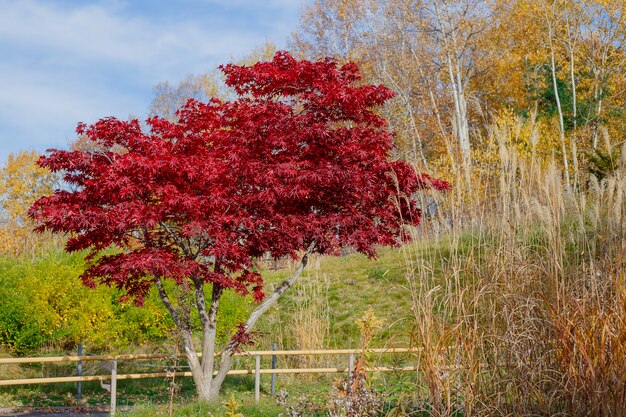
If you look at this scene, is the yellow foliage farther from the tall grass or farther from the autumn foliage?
the tall grass

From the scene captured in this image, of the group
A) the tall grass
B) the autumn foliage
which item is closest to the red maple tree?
the autumn foliage

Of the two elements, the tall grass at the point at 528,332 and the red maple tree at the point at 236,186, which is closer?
the tall grass at the point at 528,332

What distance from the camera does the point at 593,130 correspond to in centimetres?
1992

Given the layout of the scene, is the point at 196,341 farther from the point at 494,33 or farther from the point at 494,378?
the point at 494,33

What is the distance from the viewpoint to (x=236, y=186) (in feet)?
25.4

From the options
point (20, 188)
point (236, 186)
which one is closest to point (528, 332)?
point (236, 186)

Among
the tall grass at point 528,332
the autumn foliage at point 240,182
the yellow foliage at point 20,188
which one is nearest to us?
the tall grass at point 528,332

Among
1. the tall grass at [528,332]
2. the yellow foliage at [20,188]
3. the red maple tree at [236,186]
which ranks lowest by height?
the tall grass at [528,332]

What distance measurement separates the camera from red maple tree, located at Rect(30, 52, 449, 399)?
23.6 feet

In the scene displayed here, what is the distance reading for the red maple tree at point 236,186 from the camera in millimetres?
7191

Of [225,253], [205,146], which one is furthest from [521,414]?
[205,146]

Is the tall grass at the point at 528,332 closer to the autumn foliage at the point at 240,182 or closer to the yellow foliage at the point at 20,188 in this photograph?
the autumn foliage at the point at 240,182

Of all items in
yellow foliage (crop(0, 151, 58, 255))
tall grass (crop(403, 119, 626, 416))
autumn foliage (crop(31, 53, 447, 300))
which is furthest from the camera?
yellow foliage (crop(0, 151, 58, 255))

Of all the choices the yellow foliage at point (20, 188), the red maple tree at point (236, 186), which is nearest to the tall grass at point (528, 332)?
the red maple tree at point (236, 186)
